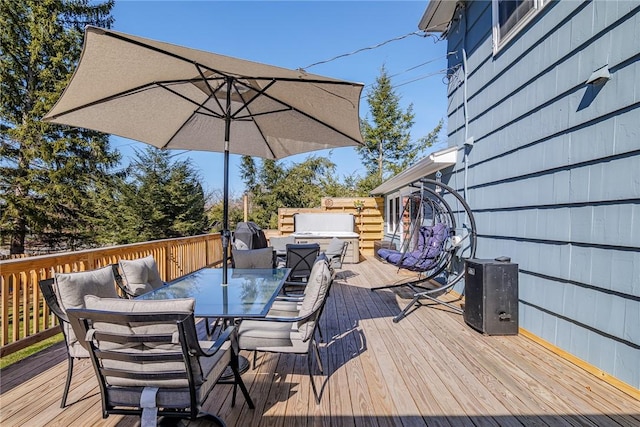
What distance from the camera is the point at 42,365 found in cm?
281

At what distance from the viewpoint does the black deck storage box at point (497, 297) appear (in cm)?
337

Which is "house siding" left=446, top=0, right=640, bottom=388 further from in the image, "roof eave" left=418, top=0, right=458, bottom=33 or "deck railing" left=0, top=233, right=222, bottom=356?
"deck railing" left=0, top=233, right=222, bottom=356

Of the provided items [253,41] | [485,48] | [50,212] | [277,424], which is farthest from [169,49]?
[50,212]

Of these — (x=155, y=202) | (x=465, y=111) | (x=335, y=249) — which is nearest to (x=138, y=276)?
(x=335, y=249)

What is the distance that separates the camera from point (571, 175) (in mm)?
2906

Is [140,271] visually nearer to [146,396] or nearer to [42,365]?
[42,365]

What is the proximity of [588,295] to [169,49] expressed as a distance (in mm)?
3563

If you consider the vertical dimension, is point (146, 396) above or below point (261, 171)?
below

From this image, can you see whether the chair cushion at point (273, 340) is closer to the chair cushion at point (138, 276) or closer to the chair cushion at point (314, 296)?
the chair cushion at point (314, 296)

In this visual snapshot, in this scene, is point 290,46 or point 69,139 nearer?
point 290,46

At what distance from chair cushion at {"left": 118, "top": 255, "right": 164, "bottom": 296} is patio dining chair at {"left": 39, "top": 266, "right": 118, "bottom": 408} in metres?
0.36

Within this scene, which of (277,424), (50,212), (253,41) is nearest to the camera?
(277,424)

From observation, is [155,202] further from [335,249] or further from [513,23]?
[513,23]

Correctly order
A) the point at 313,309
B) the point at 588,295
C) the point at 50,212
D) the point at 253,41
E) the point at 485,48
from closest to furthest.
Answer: the point at 313,309
the point at 588,295
the point at 485,48
the point at 253,41
the point at 50,212
